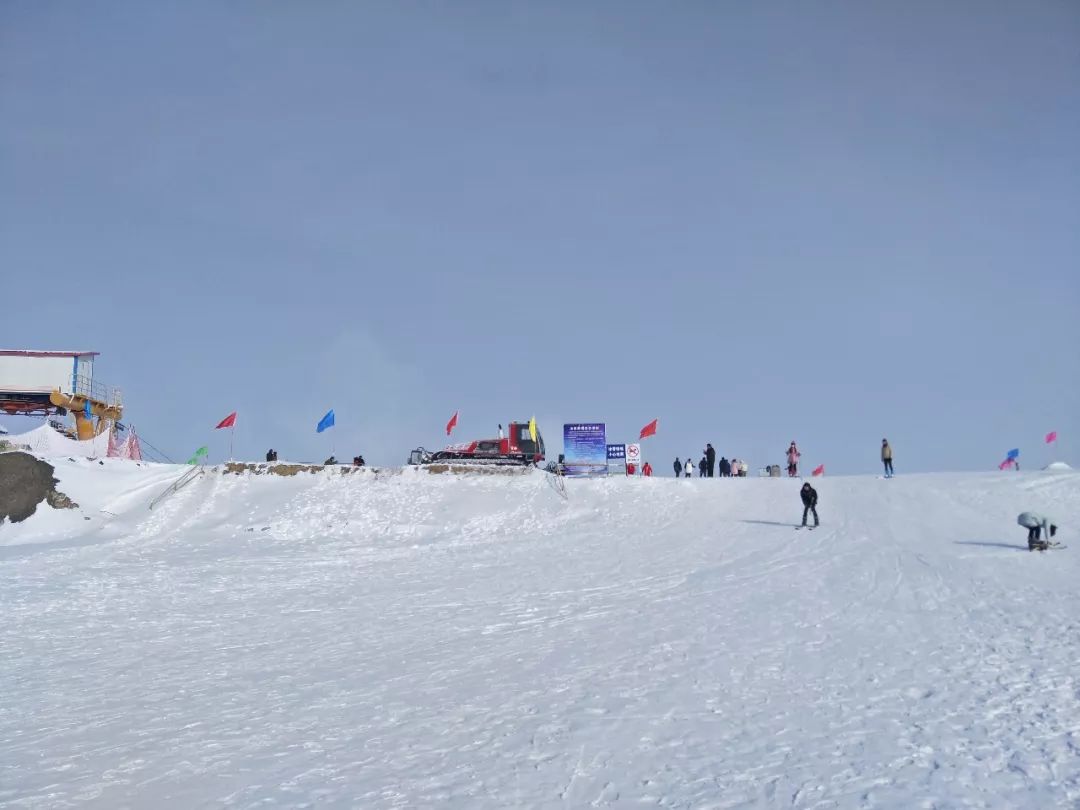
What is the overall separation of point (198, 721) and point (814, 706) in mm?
8511

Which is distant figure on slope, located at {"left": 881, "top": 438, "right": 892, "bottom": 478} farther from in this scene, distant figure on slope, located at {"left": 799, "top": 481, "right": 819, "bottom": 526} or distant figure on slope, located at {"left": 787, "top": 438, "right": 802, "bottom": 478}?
distant figure on slope, located at {"left": 799, "top": 481, "right": 819, "bottom": 526}

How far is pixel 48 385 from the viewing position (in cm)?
4316

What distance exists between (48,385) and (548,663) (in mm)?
38936

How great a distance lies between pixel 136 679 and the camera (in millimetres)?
13781

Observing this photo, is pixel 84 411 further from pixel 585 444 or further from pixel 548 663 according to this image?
pixel 548 663

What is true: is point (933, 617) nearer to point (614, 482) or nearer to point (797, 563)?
point (797, 563)

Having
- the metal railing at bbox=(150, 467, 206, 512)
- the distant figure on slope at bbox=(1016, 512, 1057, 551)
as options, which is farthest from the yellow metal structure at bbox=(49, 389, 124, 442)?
the distant figure on slope at bbox=(1016, 512, 1057, 551)

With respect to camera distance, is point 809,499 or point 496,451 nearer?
point 809,499

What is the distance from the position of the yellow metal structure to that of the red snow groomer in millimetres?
17171

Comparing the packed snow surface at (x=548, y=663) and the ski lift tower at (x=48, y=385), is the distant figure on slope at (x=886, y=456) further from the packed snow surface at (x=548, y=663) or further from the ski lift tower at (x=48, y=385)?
the ski lift tower at (x=48, y=385)

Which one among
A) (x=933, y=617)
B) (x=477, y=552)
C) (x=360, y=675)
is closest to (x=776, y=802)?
(x=360, y=675)

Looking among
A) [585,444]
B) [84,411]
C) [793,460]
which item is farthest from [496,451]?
[84,411]

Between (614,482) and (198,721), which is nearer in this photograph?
(198,721)

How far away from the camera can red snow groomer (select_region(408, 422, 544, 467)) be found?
41.1 meters
